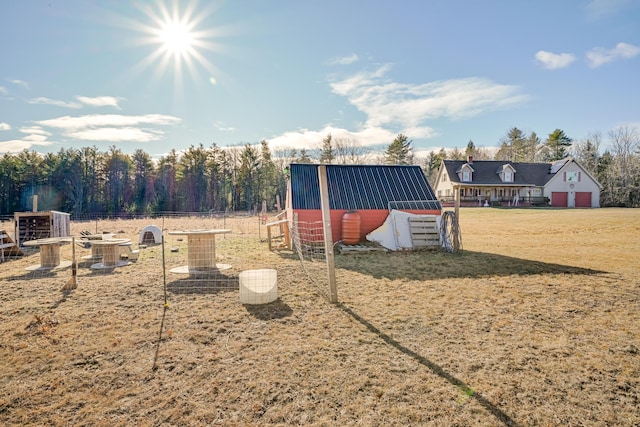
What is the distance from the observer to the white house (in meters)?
39.8

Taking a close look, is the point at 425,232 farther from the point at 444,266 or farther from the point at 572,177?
the point at 572,177

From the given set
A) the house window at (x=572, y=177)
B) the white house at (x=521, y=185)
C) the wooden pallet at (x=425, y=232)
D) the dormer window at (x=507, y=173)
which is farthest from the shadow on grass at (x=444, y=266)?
the house window at (x=572, y=177)

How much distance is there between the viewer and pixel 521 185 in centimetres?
3984

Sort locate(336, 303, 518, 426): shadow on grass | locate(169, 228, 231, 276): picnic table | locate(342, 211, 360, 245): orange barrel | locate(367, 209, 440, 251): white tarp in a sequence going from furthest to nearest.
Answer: locate(342, 211, 360, 245): orange barrel → locate(367, 209, 440, 251): white tarp → locate(169, 228, 231, 276): picnic table → locate(336, 303, 518, 426): shadow on grass

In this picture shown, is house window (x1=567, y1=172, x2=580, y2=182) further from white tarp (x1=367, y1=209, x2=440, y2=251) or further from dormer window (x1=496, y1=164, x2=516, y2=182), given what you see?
white tarp (x1=367, y1=209, x2=440, y2=251)

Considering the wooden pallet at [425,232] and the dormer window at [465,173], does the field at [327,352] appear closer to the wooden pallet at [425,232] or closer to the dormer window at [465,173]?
the wooden pallet at [425,232]

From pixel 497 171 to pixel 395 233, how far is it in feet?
116

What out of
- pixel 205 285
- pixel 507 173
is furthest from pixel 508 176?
pixel 205 285

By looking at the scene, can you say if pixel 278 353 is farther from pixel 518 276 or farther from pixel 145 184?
pixel 145 184

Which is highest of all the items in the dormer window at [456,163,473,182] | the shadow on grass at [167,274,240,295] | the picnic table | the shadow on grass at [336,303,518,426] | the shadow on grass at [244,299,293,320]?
the dormer window at [456,163,473,182]

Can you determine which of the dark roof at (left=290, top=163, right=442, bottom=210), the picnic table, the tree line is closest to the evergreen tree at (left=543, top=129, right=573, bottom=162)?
the tree line

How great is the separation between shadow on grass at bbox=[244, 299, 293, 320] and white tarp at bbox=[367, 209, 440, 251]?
7020 millimetres

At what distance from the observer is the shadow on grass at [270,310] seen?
5305mm

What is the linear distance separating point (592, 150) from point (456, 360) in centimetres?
6568
